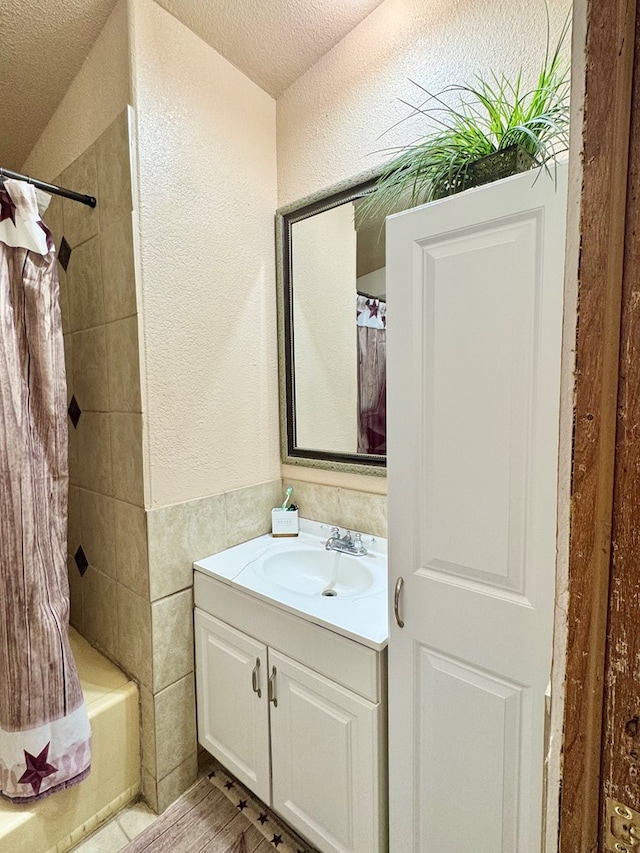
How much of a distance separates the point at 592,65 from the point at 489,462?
0.61 metres

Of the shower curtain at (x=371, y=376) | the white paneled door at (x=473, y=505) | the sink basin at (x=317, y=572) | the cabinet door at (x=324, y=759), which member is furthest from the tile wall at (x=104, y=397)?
the white paneled door at (x=473, y=505)

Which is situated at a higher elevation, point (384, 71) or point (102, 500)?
point (384, 71)

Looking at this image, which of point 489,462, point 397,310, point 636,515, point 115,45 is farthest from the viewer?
point 115,45

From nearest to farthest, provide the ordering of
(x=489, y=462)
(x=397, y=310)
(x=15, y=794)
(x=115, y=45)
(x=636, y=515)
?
(x=636, y=515) < (x=489, y=462) < (x=397, y=310) < (x=15, y=794) < (x=115, y=45)

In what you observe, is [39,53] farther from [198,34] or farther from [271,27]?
[271,27]

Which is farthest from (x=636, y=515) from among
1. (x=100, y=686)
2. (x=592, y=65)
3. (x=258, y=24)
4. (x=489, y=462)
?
(x=258, y=24)

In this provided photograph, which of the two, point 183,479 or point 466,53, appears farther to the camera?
point 183,479

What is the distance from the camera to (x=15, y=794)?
1.19 metres

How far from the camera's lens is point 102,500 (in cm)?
153

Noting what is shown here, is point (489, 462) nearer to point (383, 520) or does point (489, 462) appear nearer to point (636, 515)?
point (636, 515)

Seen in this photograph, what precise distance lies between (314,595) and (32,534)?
2.84 ft

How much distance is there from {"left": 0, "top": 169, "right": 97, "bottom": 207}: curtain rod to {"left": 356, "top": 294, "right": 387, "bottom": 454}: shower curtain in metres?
0.99

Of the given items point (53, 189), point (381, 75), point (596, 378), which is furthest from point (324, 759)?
point (381, 75)

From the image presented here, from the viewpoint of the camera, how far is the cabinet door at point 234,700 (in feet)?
4.15
